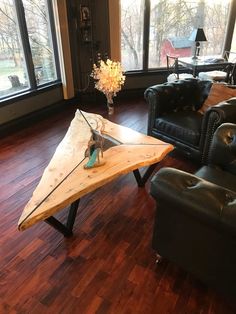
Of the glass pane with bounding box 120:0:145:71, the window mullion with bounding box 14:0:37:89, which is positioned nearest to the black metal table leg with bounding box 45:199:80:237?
the window mullion with bounding box 14:0:37:89

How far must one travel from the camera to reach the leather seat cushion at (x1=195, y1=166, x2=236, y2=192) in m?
1.87

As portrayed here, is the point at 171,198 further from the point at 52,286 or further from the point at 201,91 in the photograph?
the point at 201,91

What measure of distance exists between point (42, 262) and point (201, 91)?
8.43 ft

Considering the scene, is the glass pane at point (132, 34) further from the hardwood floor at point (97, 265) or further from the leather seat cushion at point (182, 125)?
the hardwood floor at point (97, 265)

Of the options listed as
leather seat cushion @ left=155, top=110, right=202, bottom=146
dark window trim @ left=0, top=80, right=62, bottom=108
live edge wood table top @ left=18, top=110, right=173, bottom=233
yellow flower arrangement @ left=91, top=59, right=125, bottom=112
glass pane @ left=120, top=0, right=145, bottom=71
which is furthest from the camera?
glass pane @ left=120, top=0, right=145, bottom=71

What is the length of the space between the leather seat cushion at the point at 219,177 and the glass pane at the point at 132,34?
3.60m

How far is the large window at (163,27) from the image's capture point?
474 centimetres

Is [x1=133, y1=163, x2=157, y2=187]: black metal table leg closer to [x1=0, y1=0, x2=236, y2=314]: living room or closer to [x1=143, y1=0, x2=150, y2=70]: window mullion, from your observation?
[x1=0, y1=0, x2=236, y2=314]: living room

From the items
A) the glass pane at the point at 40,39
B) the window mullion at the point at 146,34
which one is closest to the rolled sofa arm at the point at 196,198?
the glass pane at the point at 40,39

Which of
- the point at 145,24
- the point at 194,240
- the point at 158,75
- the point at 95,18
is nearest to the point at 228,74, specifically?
the point at 158,75

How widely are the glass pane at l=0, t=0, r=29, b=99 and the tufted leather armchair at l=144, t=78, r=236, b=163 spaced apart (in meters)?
2.08

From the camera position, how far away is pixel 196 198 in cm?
130

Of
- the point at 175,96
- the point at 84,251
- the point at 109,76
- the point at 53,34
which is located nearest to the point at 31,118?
the point at 53,34

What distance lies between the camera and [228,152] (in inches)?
79.3
